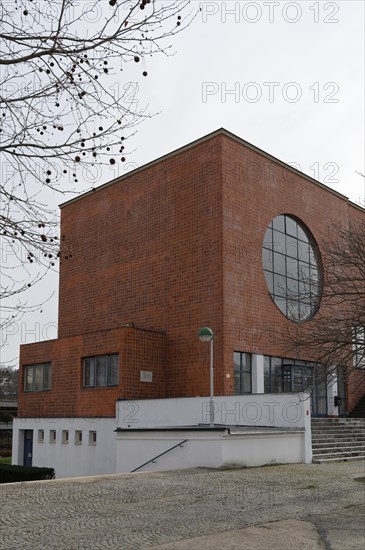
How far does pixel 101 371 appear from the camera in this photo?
26.9 m

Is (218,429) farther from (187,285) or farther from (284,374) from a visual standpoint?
(284,374)

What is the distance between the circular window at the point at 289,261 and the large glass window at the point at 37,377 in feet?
36.7

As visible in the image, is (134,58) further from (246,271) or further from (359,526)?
(246,271)

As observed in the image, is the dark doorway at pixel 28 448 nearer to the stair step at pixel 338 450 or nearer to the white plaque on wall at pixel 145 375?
the white plaque on wall at pixel 145 375

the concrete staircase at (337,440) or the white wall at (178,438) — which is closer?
the white wall at (178,438)

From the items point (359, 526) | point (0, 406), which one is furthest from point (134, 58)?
point (0, 406)

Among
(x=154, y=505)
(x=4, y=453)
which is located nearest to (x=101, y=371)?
(x=154, y=505)

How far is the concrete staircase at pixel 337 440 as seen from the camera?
20.4 metres

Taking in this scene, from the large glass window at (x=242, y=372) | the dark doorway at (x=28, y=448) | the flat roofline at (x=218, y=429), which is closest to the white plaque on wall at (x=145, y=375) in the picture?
the large glass window at (x=242, y=372)

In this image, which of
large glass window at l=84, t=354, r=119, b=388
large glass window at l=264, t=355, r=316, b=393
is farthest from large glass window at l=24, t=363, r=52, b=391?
large glass window at l=264, t=355, r=316, b=393

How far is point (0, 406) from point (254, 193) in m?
36.9

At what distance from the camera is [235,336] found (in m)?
25.5

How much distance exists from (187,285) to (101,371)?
5039mm

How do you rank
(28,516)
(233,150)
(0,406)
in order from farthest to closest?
(0,406), (233,150), (28,516)
